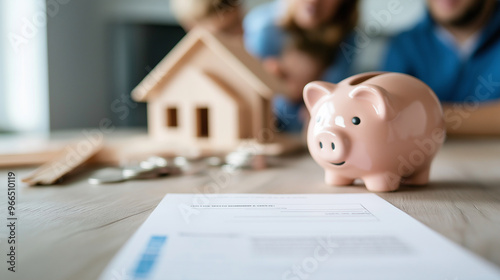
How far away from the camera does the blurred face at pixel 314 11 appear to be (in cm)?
134

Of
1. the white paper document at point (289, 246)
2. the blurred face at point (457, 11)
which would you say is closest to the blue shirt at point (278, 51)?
the blurred face at point (457, 11)

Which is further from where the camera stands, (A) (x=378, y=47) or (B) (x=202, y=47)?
(A) (x=378, y=47)

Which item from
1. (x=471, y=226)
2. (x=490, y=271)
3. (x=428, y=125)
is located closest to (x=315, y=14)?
(x=428, y=125)

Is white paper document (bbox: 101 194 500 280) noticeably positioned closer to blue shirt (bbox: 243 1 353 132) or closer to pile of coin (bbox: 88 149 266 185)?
pile of coin (bbox: 88 149 266 185)

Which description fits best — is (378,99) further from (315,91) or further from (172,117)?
(172,117)

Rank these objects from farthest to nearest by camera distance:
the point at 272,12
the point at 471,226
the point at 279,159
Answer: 1. the point at 272,12
2. the point at 279,159
3. the point at 471,226

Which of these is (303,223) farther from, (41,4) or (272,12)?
(41,4)

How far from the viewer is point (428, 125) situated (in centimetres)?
51

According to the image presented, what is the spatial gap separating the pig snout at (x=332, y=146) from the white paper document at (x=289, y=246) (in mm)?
83

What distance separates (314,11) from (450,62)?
0.52 m

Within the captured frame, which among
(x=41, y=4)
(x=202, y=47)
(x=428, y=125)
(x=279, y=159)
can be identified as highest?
(x=41, y=4)

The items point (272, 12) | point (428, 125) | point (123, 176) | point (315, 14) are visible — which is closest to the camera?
point (428, 125)

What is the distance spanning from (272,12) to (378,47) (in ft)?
2.26

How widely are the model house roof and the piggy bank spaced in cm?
40
